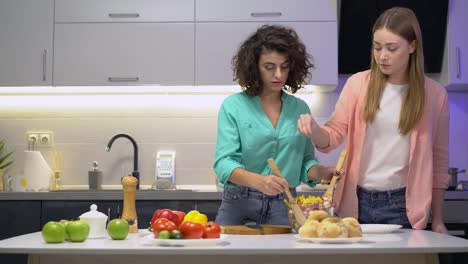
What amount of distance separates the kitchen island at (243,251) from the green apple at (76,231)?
0.07 feet

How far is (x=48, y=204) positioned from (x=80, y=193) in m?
0.18

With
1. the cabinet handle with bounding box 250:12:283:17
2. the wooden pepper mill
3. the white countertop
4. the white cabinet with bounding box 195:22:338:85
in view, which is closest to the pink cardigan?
the white countertop

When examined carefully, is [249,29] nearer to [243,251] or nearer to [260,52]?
[260,52]

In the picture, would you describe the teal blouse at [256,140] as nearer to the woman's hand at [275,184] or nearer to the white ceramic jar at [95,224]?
the woman's hand at [275,184]

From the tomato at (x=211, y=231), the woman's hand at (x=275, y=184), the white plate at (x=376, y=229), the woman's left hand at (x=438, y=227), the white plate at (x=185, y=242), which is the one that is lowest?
the woman's left hand at (x=438, y=227)

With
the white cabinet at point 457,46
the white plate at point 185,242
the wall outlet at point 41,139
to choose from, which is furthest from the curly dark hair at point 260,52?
the wall outlet at point 41,139

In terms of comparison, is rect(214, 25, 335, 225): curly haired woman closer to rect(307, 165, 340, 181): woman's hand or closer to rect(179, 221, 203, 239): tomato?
rect(307, 165, 340, 181): woman's hand

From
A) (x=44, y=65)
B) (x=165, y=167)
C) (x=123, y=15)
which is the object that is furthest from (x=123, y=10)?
(x=165, y=167)

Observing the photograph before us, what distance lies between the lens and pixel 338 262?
197cm

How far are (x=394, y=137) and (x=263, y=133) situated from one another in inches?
18.0

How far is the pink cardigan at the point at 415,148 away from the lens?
8.23ft

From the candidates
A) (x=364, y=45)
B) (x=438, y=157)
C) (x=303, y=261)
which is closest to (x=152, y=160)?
(x=364, y=45)

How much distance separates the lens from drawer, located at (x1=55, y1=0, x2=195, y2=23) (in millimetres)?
4262

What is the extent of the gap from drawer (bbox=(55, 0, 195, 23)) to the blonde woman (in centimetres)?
185
